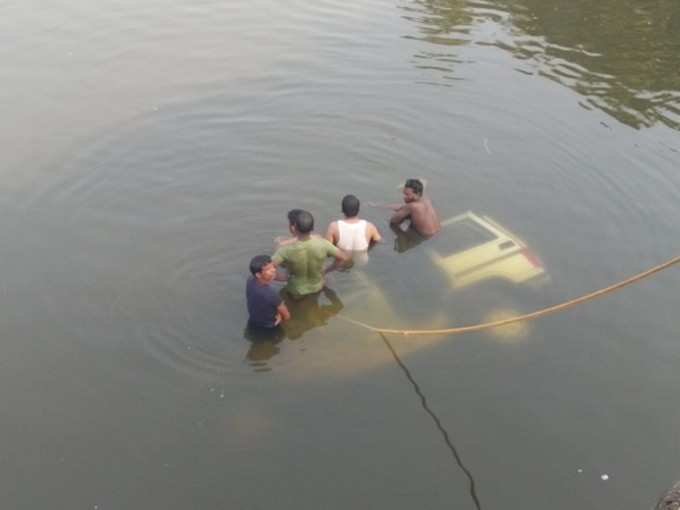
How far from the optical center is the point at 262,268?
23.5 feet

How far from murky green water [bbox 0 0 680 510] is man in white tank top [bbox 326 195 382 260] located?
446 mm

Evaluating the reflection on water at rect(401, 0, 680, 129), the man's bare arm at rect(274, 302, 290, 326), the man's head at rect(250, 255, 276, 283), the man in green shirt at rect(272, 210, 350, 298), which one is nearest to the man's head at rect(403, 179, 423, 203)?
the man in green shirt at rect(272, 210, 350, 298)

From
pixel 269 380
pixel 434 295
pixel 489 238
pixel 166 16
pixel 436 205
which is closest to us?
pixel 269 380

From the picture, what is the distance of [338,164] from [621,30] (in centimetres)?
863

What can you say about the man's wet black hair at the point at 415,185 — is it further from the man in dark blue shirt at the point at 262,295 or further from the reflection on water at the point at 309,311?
the man in dark blue shirt at the point at 262,295

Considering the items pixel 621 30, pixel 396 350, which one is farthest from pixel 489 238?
pixel 621 30

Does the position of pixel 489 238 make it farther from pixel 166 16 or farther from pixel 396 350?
pixel 166 16

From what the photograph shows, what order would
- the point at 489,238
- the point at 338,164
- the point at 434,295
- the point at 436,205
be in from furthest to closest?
the point at 338,164 → the point at 436,205 → the point at 489,238 → the point at 434,295

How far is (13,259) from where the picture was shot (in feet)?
28.8

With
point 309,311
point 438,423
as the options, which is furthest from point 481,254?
point 438,423

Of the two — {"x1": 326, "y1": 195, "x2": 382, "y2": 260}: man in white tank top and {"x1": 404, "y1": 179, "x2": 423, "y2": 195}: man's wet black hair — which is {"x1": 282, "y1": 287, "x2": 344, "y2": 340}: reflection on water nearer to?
{"x1": 326, "y1": 195, "x2": 382, "y2": 260}: man in white tank top

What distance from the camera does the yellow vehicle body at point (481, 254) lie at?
8641 millimetres

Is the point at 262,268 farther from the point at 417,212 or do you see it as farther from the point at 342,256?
the point at 417,212

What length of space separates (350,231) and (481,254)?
1.76 metres
